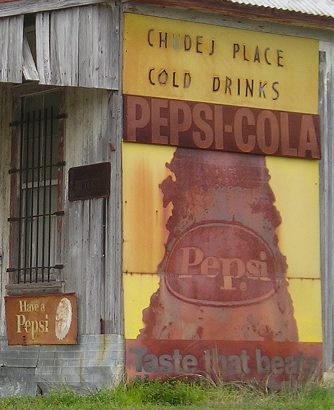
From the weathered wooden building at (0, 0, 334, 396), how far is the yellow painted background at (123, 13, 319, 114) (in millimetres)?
20

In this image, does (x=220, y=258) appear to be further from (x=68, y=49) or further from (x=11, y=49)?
(x=11, y=49)

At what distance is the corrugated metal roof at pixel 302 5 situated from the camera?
1538cm

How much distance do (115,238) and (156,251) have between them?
539 mm

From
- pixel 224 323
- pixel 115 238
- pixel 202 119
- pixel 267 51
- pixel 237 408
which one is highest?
pixel 267 51

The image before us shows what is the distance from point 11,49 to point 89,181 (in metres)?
1.85

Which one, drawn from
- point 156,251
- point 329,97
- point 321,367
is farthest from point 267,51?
point 321,367

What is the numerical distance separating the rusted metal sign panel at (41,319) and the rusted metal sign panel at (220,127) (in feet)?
7.41

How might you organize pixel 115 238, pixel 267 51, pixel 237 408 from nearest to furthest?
pixel 237 408
pixel 115 238
pixel 267 51

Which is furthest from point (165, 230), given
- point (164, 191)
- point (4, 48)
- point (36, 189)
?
point (4, 48)

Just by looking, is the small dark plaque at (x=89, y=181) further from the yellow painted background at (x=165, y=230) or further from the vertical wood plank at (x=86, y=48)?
the vertical wood plank at (x=86, y=48)

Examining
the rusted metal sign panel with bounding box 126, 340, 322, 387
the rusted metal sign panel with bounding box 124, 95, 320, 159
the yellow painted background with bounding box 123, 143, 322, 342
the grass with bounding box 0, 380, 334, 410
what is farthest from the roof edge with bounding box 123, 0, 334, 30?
the grass with bounding box 0, 380, 334, 410

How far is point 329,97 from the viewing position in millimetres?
16266

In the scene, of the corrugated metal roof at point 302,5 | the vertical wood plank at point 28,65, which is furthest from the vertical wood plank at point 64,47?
the corrugated metal roof at point 302,5

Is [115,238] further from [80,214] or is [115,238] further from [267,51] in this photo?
[267,51]
